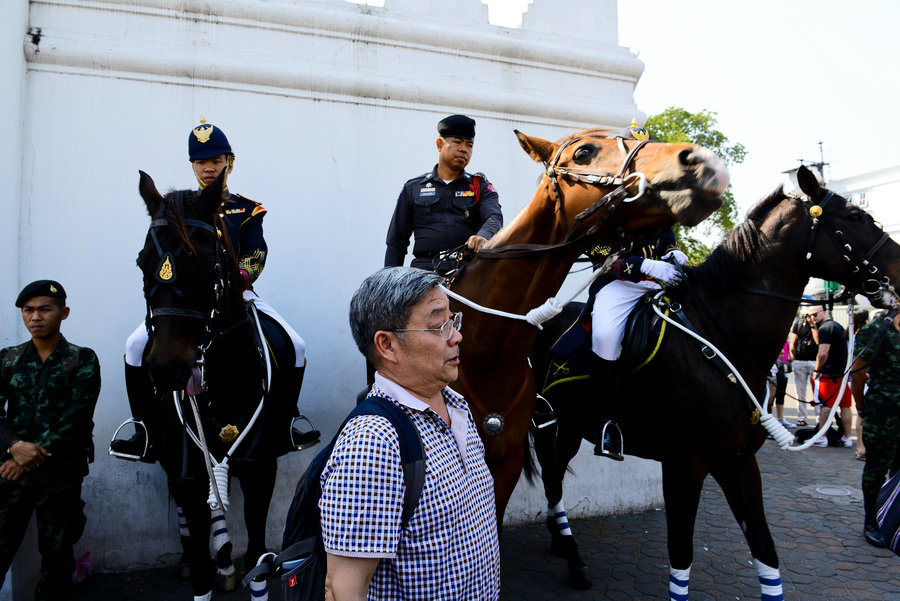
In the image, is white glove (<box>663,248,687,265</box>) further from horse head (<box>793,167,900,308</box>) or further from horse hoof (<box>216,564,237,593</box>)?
horse hoof (<box>216,564,237,593</box>)

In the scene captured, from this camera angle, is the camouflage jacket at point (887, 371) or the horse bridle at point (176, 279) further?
the camouflage jacket at point (887, 371)

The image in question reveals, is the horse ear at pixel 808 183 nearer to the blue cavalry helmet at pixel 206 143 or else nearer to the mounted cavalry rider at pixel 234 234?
the mounted cavalry rider at pixel 234 234

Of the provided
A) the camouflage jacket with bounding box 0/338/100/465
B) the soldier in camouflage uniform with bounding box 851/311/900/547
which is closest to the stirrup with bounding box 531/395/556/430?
the camouflage jacket with bounding box 0/338/100/465

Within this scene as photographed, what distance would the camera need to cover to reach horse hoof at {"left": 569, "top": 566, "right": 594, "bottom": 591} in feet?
13.0

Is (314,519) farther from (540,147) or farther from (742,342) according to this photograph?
(742,342)

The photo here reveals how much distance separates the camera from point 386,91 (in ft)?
16.3

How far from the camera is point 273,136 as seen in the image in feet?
15.4

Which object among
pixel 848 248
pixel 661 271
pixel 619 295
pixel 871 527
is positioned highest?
pixel 848 248

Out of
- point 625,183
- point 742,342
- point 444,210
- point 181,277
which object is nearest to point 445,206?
point 444,210

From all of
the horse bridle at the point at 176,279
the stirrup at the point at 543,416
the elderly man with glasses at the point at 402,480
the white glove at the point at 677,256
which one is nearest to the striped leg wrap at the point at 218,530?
the horse bridle at the point at 176,279

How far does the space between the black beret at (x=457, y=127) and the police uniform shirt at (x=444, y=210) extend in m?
0.29

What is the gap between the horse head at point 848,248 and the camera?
10.2 feet

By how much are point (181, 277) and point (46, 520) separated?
195 cm

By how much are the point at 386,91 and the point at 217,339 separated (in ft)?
9.78
